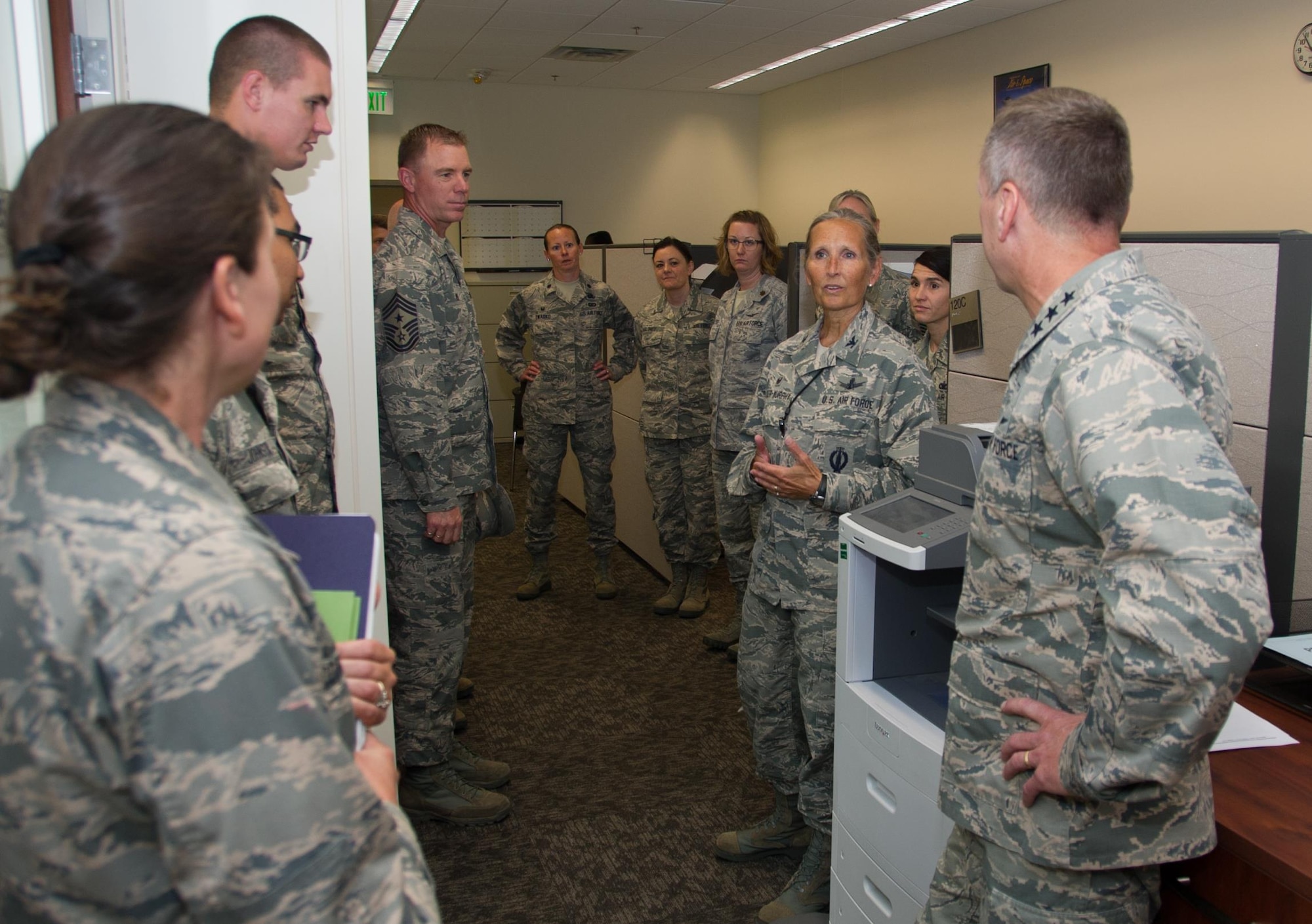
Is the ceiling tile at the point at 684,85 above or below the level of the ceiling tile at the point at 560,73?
above

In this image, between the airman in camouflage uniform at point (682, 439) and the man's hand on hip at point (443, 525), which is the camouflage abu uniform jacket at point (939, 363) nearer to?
the airman in camouflage uniform at point (682, 439)

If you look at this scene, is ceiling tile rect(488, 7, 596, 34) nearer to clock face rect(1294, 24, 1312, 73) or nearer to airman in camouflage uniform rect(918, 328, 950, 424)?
clock face rect(1294, 24, 1312, 73)

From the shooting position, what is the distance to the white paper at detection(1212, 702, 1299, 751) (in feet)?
4.62

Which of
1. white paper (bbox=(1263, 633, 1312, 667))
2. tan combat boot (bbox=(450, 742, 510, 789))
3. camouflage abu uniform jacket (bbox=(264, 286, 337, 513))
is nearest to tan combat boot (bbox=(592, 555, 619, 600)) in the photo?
tan combat boot (bbox=(450, 742, 510, 789))

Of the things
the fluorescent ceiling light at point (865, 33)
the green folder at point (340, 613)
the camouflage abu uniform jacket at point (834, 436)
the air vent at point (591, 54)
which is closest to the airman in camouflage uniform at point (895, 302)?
the camouflage abu uniform jacket at point (834, 436)

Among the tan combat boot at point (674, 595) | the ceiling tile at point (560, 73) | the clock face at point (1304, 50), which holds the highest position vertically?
the ceiling tile at point (560, 73)

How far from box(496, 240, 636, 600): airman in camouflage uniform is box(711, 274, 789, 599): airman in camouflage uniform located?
795mm

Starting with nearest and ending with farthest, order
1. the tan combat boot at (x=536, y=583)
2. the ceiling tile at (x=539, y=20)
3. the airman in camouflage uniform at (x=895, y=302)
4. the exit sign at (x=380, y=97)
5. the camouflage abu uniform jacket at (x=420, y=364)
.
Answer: the camouflage abu uniform jacket at (x=420, y=364) < the airman in camouflage uniform at (x=895, y=302) < the tan combat boot at (x=536, y=583) < the ceiling tile at (x=539, y=20) < the exit sign at (x=380, y=97)

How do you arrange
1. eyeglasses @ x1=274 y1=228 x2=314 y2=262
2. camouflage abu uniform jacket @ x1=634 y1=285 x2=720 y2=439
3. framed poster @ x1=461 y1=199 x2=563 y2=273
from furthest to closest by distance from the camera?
1. framed poster @ x1=461 y1=199 x2=563 y2=273
2. camouflage abu uniform jacket @ x1=634 y1=285 x2=720 y2=439
3. eyeglasses @ x1=274 y1=228 x2=314 y2=262

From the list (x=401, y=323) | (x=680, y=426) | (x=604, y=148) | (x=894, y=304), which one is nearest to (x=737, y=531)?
(x=680, y=426)

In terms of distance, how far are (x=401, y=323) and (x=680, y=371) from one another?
6.39 feet

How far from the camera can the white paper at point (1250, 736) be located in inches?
55.4

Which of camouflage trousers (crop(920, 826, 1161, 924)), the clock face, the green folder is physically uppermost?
the clock face

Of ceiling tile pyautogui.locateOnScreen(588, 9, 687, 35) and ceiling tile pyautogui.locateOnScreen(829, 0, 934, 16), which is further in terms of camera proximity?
ceiling tile pyautogui.locateOnScreen(588, 9, 687, 35)
